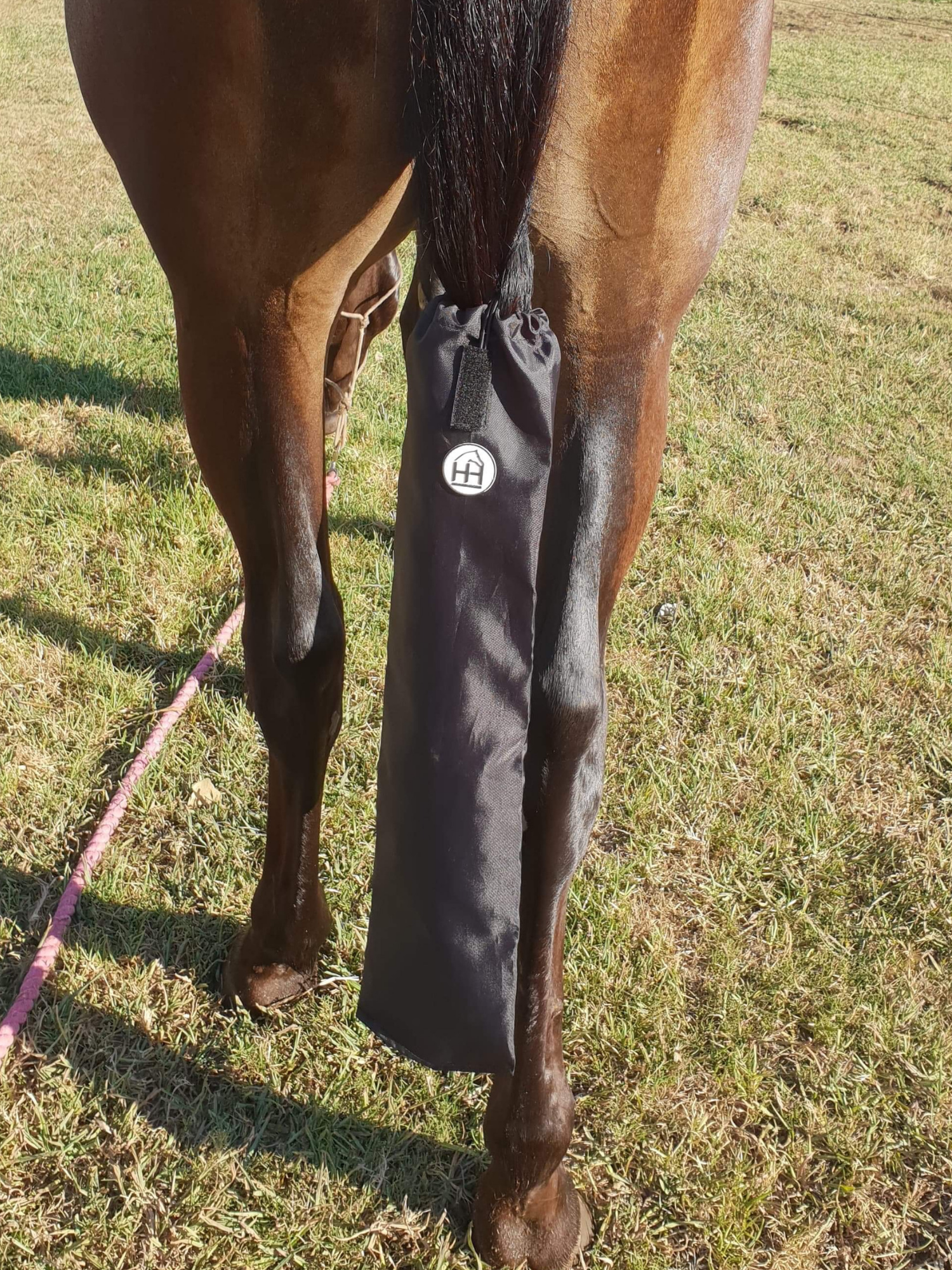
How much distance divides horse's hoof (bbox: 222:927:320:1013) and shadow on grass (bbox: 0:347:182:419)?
2472 millimetres

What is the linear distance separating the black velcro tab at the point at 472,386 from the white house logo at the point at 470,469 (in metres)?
0.03

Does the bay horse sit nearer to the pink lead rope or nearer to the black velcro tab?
the black velcro tab

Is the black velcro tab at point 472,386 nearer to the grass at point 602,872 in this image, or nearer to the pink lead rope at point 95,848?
the grass at point 602,872

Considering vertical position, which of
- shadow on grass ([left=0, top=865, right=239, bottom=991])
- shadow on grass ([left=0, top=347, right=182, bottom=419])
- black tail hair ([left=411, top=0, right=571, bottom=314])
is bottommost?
shadow on grass ([left=0, top=865, right=239, bottom=991])

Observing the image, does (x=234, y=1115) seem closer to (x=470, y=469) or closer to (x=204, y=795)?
(x=204, y=795)

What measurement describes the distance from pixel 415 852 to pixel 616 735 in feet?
4.90

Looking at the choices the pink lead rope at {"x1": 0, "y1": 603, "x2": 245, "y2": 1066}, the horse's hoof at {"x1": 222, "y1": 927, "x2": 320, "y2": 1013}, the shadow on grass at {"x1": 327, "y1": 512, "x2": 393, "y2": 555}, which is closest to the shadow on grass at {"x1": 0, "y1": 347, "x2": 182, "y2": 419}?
the shadow on grass at {"x1": 327, "y1": 512, "x2": 393, "y2": 555}

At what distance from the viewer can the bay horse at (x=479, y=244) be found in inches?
43.9

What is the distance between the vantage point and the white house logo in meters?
1.12

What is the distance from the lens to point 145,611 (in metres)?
2.92

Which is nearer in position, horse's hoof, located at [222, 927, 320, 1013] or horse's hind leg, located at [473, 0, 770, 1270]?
horse's hind leg, located at [473, 0, 770, 1270]

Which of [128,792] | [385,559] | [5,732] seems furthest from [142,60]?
[385,559]

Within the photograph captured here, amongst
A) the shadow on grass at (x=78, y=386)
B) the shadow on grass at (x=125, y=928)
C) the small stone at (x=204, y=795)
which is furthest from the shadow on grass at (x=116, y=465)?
the shadow on grass at (x=125, y=928)

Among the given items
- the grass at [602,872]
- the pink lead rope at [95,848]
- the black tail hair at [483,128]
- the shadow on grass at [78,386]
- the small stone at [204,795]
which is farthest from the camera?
the shadow on grass at [78,386]
